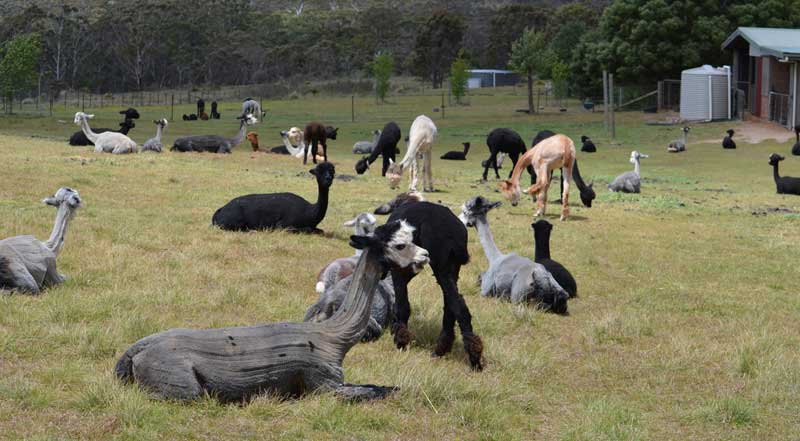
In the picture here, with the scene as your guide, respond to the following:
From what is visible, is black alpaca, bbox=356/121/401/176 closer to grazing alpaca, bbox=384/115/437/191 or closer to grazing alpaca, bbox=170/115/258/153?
grazing alpaca, bbox=384/115/437/191

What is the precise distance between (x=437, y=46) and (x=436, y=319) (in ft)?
293

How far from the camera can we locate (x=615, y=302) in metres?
11.7

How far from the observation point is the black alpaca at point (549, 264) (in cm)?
1153

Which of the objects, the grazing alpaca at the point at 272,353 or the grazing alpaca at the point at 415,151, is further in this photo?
the grazing alpaca at the point at 415,151

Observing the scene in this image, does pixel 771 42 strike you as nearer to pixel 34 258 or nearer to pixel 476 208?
pixel 476 208

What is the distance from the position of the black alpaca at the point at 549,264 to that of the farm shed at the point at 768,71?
33.1 meters

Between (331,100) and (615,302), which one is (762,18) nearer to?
(331,100)

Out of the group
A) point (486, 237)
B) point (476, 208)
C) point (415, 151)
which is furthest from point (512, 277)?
point (415, 151)

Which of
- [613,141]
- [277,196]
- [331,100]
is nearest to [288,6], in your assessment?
[331,100]

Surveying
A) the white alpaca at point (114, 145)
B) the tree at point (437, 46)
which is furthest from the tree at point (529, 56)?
the white alpaca at point (114, 145)

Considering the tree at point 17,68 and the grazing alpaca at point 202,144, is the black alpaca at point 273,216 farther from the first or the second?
the tree at point 17,68

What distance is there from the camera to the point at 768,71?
46.5 metres

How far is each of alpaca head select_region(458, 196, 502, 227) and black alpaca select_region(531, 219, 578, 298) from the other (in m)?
1.29

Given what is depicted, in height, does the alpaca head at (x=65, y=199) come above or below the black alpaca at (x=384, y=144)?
below
